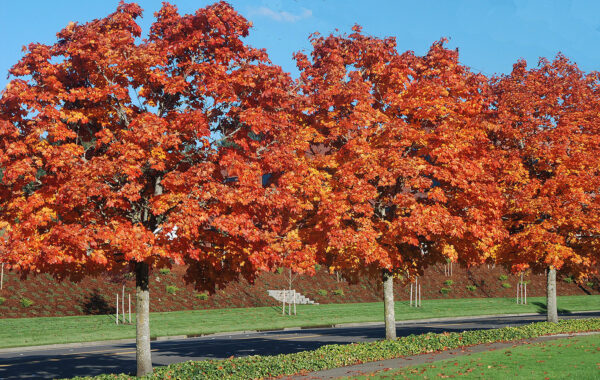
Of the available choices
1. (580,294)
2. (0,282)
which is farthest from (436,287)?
(0,282)

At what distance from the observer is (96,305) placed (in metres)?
35.8

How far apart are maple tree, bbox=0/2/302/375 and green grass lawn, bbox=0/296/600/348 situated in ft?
47.5

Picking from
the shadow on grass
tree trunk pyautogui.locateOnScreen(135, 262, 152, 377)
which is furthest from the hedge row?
the shadow on grass

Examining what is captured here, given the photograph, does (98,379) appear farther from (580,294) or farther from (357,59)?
(580,294)

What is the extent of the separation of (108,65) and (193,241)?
4.54 metres

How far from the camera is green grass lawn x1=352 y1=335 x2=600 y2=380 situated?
13492 mm

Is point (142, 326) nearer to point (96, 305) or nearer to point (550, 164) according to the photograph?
point (550, 164)

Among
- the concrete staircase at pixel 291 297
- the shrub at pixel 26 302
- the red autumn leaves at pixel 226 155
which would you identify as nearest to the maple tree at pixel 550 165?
the red autumn leaves at pixel 226 155

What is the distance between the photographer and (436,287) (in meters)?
52.5

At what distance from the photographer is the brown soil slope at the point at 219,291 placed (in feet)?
113

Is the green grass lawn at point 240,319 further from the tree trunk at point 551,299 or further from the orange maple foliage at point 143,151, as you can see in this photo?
the orange maple foliage at point 143,151

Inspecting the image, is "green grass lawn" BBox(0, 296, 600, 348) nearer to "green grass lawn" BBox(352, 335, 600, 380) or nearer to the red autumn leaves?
the red autumn leaves

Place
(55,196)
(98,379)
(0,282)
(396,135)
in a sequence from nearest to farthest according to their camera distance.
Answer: (55,196) → (98,379) → (396,135) → (0,282)

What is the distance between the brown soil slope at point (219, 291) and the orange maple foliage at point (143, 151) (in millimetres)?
12506
